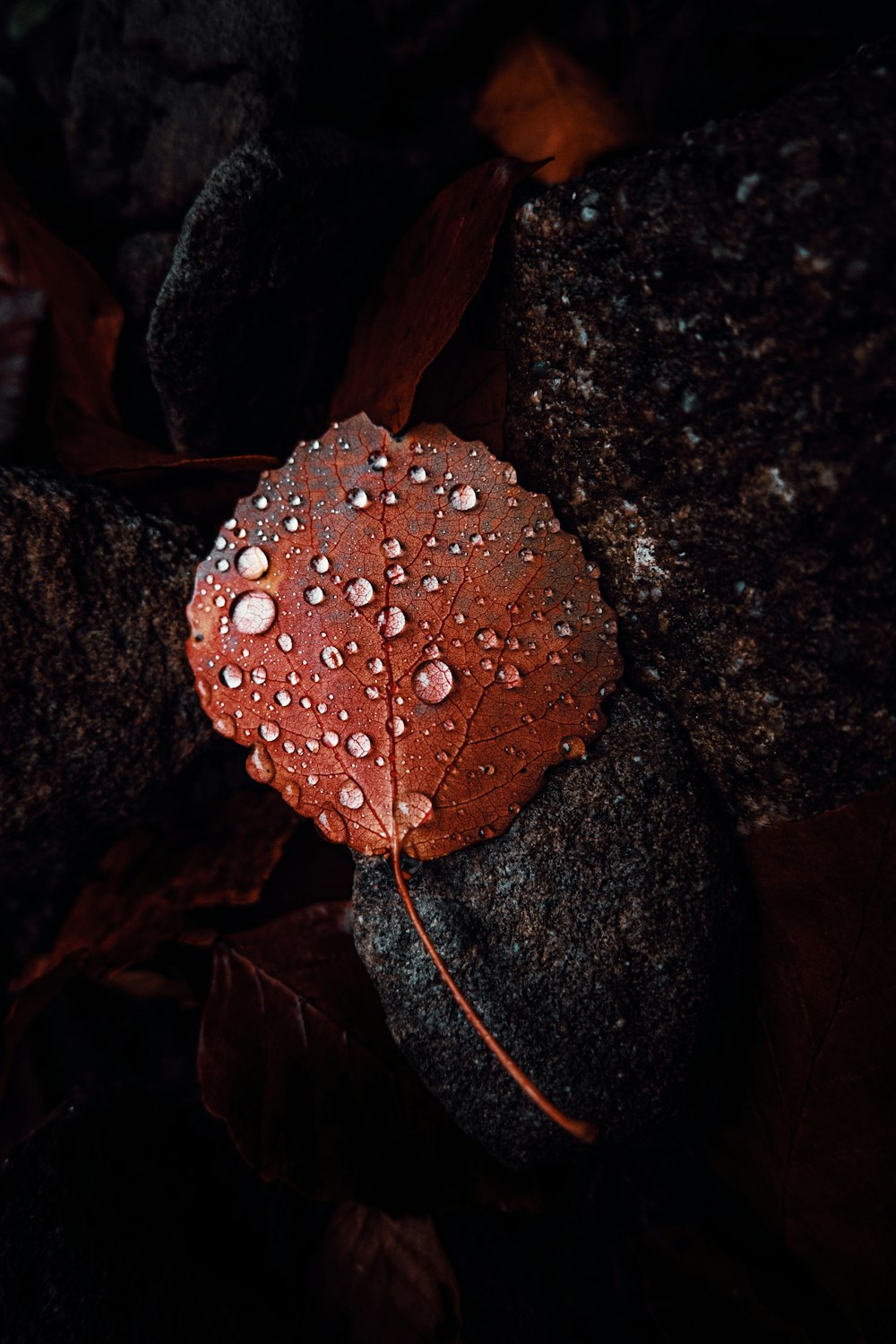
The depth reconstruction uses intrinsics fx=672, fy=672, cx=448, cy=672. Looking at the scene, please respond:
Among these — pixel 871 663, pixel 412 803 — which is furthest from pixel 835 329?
pixel 412 803

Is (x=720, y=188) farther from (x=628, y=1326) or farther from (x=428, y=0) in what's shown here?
(x=628, y=1326)

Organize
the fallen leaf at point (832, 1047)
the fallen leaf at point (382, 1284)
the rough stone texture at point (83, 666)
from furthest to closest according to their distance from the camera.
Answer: the fallen leaf at point (382, 1284)
the rough stone texture at point (83, 666)
the fallen leaf at point (832, 1047)

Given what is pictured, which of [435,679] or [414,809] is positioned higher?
[435,679]

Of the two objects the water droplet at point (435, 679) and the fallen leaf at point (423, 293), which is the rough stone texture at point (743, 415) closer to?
the fallen leaf at point (423, 293)

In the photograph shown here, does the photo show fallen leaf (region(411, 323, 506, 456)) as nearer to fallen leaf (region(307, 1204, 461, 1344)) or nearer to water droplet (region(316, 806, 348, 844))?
water droplet (region(316, 806, 348, 844))

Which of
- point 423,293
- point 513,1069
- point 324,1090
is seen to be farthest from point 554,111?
point 324,1090

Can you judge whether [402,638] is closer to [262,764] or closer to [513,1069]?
[262,764]

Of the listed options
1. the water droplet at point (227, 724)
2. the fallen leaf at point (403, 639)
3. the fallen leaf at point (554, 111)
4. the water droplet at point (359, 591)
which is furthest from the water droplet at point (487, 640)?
the fallen leaf at point (554, 111)
